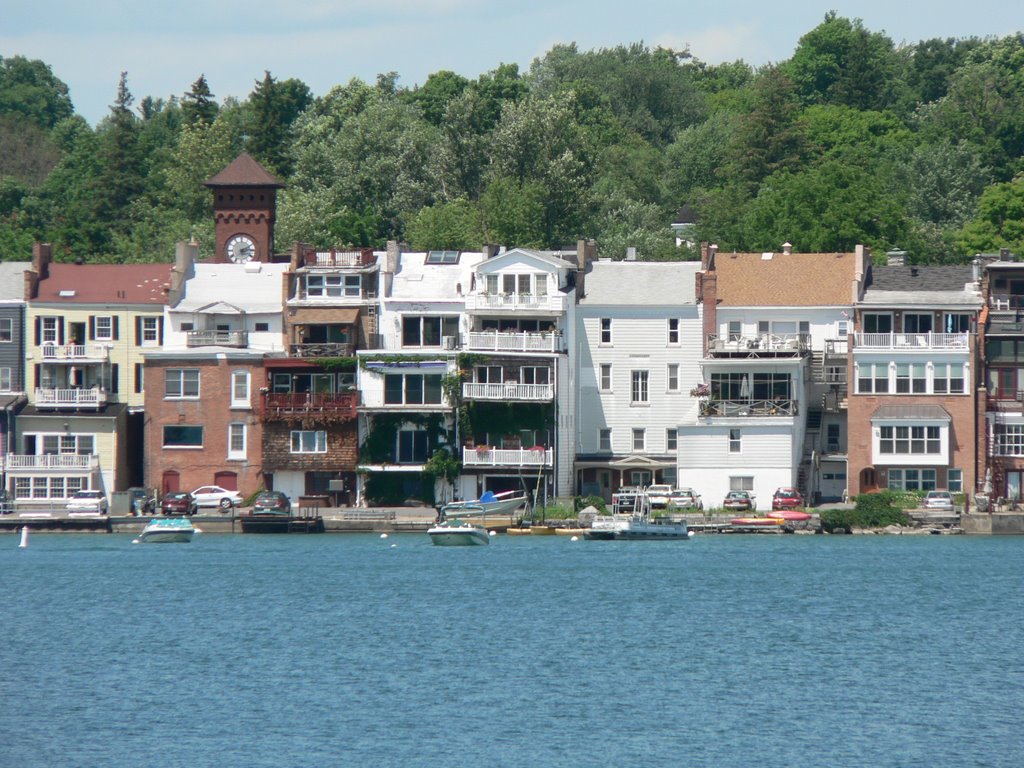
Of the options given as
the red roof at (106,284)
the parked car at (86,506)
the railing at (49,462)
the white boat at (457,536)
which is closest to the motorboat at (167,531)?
the parked car at (86,506)

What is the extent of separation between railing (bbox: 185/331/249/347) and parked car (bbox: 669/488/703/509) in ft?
71.8

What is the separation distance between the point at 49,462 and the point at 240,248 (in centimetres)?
1525

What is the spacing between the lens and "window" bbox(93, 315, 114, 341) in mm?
105188

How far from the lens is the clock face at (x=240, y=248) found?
10931 centimetres

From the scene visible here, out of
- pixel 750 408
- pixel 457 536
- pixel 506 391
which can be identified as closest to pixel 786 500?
pixel 750 408

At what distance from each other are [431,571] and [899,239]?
4619cm

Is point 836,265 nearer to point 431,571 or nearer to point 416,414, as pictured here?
point 416,414

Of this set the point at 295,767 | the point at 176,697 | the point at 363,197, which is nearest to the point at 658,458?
the point at 363,197

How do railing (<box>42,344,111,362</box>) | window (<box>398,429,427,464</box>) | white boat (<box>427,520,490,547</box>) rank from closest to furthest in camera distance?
white boat (<box>427,520,490,547</box>) < window (<box>398,429,427,464</box>) < railing (<box>42,344,111,362</box>)

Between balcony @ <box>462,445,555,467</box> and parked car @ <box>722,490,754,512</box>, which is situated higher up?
balcony @ <box>462,445,555,467</box>

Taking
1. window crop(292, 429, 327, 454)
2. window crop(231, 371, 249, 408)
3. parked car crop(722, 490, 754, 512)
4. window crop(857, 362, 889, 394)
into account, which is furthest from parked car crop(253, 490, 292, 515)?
window crop(857, 362, 889, 394)

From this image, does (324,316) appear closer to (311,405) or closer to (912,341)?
(311,405)

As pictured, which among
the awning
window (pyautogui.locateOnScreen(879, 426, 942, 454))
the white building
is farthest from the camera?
the white building

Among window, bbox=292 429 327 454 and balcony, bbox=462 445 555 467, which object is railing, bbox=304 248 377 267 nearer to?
window, bbox=292 429 327 454
